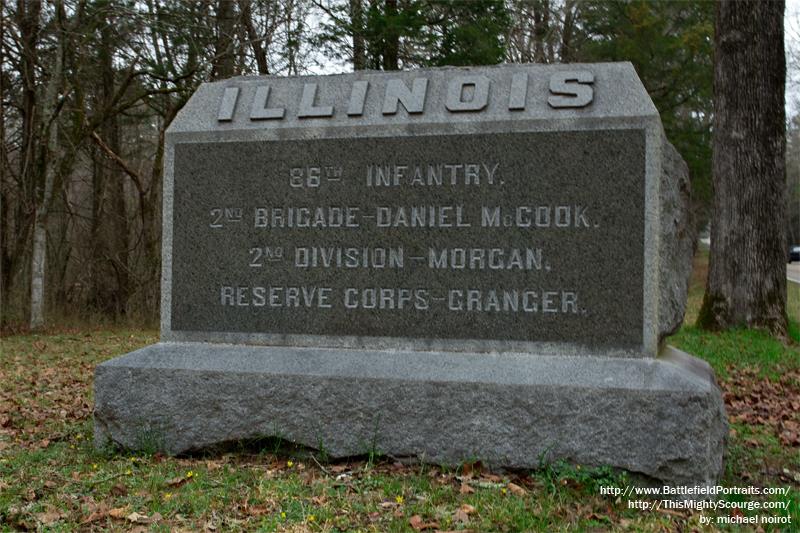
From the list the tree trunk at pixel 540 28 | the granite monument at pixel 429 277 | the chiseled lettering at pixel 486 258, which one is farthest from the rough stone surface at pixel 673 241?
the tree trunk at pixel 540 28

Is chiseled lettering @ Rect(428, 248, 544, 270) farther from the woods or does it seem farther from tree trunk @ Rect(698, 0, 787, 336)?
the woods

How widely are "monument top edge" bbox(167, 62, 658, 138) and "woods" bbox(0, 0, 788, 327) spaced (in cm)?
858

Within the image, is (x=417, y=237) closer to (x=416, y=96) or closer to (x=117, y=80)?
(x=416, y=96)

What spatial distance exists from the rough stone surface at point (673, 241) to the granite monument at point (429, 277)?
2 cm

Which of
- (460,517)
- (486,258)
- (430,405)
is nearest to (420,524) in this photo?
(460,517)

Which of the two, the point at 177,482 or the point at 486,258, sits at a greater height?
the point at 486,258

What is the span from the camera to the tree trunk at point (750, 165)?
9797 millimetres

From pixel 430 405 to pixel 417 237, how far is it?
0.96 metres

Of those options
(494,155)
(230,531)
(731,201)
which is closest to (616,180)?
(494,155)

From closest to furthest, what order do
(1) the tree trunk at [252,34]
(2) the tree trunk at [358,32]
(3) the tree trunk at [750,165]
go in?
(3) the tree trunk at [750,165]
(2) the tree trunk at [358,32]
(1) the tree trunk at [252,34]

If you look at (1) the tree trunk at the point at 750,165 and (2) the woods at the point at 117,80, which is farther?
(2) the woods at the point at 117,80

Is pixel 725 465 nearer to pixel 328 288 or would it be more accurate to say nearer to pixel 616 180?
pixel 616 180

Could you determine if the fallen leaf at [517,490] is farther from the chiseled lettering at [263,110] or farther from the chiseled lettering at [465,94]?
the chiseled lettering at [263,110]

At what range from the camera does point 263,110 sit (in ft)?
16.0
